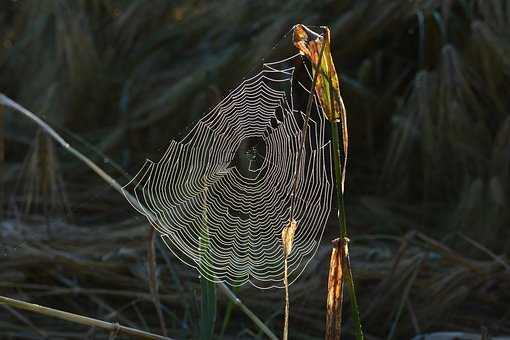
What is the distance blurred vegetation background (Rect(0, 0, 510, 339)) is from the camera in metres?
1.67

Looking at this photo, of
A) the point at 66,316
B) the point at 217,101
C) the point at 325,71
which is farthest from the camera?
the point at 217,101

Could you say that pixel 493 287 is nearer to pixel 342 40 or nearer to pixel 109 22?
pixel 342 40

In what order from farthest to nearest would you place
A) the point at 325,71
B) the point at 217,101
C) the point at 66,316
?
the point at 217,101, the point at 66,316, the point at 325,71

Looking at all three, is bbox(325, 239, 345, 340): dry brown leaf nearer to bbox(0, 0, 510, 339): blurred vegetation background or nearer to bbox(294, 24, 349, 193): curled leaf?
bbox(294, 24, 349, 193): curled leaf

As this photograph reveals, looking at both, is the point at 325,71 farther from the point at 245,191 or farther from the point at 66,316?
the point at 245,191

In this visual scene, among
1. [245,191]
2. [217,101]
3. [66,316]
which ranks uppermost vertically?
[217,101]

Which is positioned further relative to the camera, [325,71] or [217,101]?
[217,101]

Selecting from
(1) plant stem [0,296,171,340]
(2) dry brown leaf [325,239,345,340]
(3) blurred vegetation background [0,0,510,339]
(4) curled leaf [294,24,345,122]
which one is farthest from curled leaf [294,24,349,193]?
(3) blurred vegetation background [0,0,510,339]

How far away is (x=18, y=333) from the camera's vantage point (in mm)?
1678

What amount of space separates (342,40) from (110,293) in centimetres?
86

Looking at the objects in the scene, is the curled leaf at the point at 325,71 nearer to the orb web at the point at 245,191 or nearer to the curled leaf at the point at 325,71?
the curled leaf at the point at 325,71

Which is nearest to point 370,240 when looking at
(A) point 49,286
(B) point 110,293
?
(B) point 110,293

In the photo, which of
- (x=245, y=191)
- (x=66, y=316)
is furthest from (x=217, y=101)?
(x=66, y=316)

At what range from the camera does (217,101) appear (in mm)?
1738
